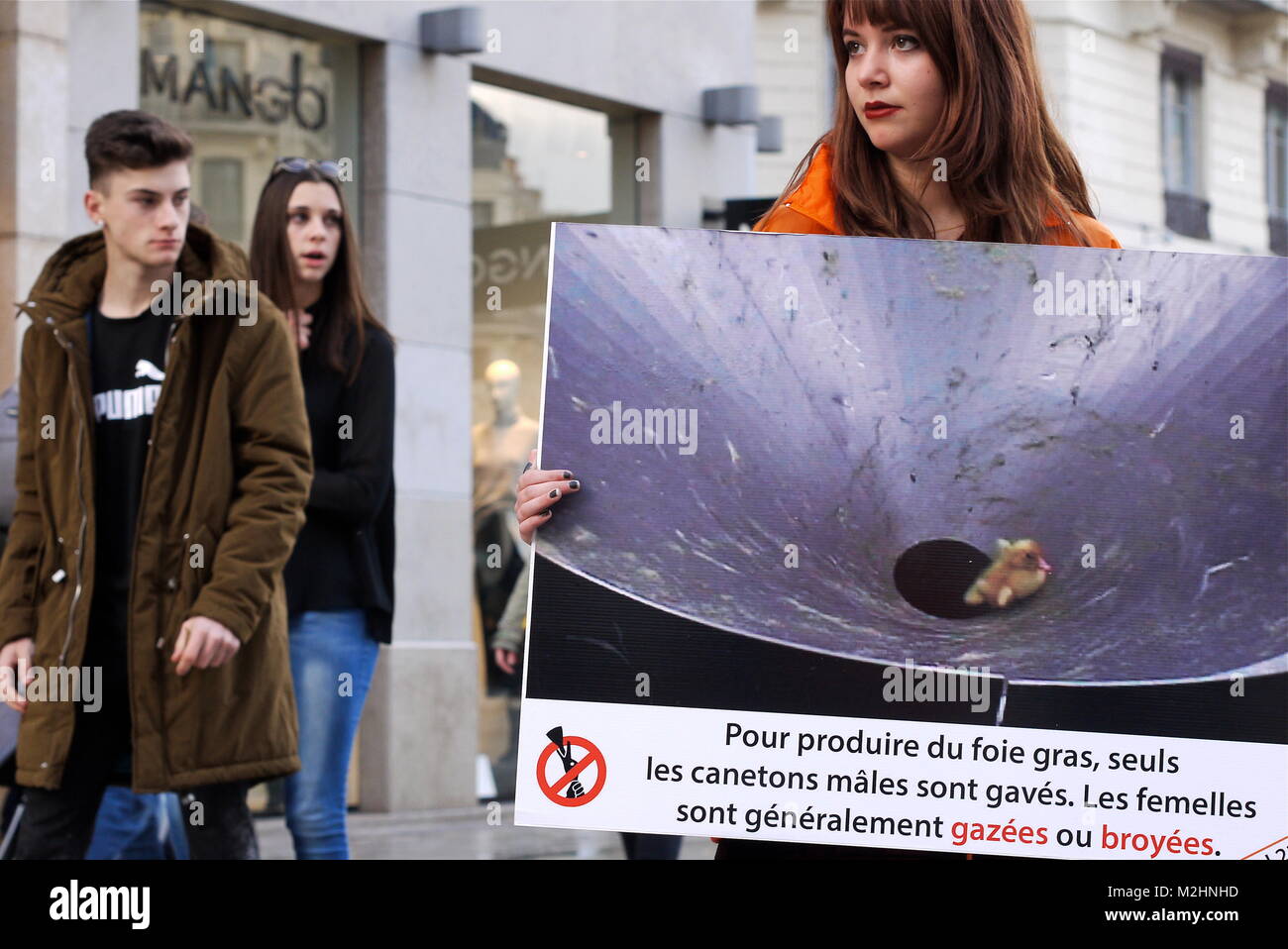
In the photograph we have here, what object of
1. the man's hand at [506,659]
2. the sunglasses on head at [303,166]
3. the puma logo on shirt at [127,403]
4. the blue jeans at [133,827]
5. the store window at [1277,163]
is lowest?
the blue jeans at [133,827]

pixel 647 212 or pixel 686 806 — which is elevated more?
pixel 647 212

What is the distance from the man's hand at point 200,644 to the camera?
437 centimetres

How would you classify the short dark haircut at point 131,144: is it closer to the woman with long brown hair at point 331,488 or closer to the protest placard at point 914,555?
the woman with long brown hair at point 331,488

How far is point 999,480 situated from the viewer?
285cm

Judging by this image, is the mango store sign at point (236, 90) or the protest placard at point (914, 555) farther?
the mango store sign at point (236, 90)

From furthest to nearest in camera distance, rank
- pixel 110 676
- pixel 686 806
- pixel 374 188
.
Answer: pixel 374 188 < pixel 110 676 < pixel 686 806

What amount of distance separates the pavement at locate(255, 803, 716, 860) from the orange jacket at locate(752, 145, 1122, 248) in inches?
195

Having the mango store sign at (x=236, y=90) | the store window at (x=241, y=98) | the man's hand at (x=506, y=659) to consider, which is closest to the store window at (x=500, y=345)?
the store window at (x=241, y=98)

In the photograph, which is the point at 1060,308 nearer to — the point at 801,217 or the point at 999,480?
the point at 999,480

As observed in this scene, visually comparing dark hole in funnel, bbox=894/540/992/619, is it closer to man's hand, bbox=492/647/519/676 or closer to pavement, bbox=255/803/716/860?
man's hand, bbox=492/647/519/676

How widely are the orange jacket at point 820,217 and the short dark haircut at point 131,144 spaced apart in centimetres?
213

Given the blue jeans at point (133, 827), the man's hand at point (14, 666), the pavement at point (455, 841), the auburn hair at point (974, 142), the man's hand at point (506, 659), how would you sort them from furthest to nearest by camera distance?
the pavement at point (455, 841) < the man's hand at point (506, 659) < the blue jeans at point (133, 827) < the man's hand at point (14, 666) < the auburn hair at point (974, 142)

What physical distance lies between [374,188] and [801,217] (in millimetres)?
7464
